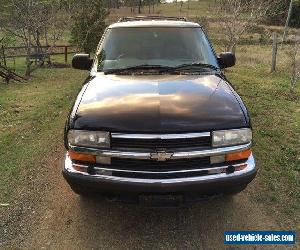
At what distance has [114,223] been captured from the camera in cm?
439

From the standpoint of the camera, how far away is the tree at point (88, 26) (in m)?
22.0

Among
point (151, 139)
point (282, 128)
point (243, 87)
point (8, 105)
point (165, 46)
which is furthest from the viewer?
point (243, 87)

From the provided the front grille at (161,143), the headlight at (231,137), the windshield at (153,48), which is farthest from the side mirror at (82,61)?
the headlight at (231,137)

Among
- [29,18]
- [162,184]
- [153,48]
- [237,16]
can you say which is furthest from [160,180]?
[29,18]

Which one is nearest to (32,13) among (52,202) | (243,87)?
(243,87)

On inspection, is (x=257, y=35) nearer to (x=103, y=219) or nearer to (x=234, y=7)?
(x=234, y=7)

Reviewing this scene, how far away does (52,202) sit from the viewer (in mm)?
4844

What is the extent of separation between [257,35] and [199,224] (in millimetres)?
35505

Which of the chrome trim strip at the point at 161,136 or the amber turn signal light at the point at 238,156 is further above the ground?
the chrome trim strip at the point at 161,136

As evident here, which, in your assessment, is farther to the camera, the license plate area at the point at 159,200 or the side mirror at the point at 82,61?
the side mirror at the point at 82,61

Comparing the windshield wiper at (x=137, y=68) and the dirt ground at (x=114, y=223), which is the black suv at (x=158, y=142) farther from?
the windshield wiper at (x=137, y=68)

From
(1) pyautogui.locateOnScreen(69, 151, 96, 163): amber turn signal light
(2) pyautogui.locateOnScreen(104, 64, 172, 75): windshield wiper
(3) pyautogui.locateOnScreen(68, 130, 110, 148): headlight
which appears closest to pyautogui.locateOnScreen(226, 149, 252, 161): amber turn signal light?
(3) pyautogui.locateOnScreen(68, 130, 110, 148): headlight

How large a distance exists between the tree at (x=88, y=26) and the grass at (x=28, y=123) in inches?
313

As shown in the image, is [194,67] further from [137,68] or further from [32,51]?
[32,51]
